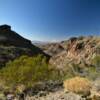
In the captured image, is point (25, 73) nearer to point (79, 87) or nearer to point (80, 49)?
point (79, 87)

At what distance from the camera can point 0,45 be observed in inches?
4055

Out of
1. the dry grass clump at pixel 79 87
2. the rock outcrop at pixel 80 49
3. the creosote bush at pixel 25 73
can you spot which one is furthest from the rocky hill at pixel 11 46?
the dry grass clump at pixel 79 87

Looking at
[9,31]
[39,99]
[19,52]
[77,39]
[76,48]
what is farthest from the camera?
[77,39]

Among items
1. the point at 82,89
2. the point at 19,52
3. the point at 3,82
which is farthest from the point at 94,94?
the point at 19,52

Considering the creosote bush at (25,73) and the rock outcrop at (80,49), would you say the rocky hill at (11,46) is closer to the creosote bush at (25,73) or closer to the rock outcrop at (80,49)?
the rock outcrop at (80,49)

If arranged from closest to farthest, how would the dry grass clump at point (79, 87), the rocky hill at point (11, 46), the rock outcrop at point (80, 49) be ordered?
1. the dry grass clump at point (79, 87)
2. the rocky hill at point (11, 46)
3. the rock outcrop at point (80, 49)

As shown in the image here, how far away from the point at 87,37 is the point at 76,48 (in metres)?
13.5

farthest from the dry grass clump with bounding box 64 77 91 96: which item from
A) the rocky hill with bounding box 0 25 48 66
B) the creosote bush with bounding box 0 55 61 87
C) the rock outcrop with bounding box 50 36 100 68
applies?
the rock outcrop with bounding box 50 36 100 68

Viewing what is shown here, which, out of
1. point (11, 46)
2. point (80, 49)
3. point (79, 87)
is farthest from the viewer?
point (80, 49)

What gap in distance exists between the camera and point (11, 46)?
10844cm

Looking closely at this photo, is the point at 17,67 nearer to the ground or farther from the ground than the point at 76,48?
nearer to the ground

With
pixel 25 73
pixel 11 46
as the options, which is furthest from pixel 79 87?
pixel 11 46

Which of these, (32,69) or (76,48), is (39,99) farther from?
(76,48)

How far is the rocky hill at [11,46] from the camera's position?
9352 centimetres
